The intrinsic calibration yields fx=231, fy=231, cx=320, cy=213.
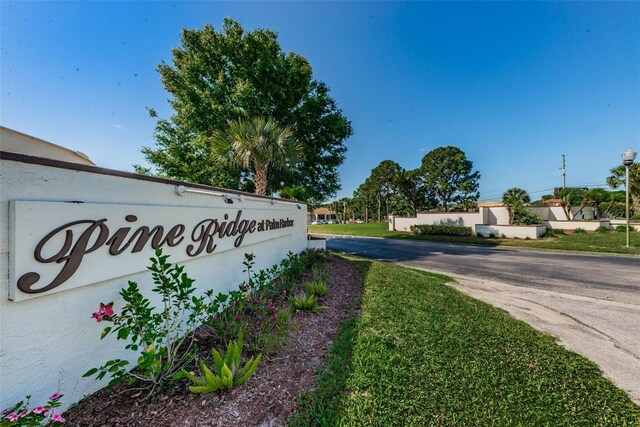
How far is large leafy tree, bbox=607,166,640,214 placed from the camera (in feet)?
73.7

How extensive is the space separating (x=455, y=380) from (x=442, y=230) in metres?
22.3

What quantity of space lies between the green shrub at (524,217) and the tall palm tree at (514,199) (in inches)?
15.3

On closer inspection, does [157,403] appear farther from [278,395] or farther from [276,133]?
[276,133]

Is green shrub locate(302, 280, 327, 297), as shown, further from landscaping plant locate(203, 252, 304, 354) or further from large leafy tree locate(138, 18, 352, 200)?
large leafy tree locate(138, 18, 352, 200)

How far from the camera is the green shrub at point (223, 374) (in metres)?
2.29

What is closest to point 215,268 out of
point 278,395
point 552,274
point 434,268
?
point 278,395

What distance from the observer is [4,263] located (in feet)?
5.90

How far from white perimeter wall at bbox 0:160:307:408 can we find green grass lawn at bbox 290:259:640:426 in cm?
219

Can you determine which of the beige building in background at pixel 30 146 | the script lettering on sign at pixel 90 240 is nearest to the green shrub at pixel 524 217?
the script lettering on sign at pixel 90 240

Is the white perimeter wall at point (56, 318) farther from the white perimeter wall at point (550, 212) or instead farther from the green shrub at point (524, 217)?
the white perimeter wall at point (550, 212)

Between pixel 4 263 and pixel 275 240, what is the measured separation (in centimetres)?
536

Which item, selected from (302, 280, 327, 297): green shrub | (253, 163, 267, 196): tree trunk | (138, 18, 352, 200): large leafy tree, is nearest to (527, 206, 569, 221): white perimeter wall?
(138, 18, 352, 200): large leafy tree

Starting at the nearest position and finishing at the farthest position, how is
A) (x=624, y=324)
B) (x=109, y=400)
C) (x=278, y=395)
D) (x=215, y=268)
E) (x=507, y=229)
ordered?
1. (x=109, y=400)
2. (x=278, y=395)
3. (x=215, y=268)
4. (x=624, y=324)
5. (x=507, y=229)

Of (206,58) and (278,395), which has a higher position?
(206,58)
